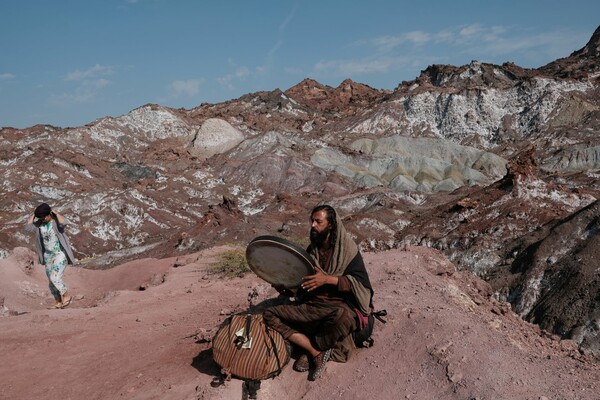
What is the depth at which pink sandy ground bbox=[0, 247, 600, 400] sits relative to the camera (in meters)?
4.00

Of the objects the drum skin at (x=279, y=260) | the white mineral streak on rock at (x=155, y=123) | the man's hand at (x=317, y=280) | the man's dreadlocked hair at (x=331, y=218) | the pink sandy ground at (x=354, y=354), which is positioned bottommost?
the pink sandy ground at (x=354, y=354)

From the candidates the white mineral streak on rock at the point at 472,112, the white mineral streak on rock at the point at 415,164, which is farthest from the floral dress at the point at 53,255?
the white mineral streak on rock at the point at 472,112

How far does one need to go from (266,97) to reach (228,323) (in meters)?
81.6

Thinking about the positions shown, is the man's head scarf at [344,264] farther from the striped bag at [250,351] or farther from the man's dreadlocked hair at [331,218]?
the striped bag at [250,351]

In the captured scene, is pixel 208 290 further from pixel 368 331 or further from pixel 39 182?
pixel 39 182

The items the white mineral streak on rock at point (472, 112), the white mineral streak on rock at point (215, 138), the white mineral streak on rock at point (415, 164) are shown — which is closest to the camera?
the white mineral streak on rock at point (415, 164)

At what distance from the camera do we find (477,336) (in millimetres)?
4445

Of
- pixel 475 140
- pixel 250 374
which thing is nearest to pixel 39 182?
pixel 250 374

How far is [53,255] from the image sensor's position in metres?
7.25

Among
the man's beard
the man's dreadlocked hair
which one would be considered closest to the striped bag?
the man's beard

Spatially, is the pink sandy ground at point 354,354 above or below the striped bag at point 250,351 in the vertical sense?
below

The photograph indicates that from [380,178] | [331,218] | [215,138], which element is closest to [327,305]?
[331,218]

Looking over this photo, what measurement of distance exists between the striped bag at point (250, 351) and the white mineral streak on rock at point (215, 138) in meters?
52.4

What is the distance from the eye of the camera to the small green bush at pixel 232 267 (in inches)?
335
